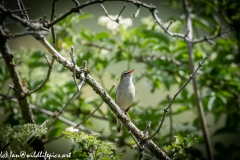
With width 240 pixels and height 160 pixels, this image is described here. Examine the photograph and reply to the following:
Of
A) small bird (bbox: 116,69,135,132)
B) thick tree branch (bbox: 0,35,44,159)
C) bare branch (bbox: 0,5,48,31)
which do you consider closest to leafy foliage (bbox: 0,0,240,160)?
small bird (bbox: 116,69,135,132)

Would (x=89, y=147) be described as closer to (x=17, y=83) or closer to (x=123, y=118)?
(x=123, y=118)

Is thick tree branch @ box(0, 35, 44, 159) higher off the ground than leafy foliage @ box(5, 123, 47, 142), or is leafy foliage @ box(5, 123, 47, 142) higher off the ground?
thick tree branch @ box(0, 35, 44, 159)

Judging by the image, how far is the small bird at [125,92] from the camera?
3488 millimetres

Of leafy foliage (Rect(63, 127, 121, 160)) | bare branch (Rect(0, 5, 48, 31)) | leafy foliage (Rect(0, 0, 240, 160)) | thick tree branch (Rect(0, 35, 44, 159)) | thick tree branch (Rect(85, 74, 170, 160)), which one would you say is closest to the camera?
bare branch (Rect(0, 5, 48, 31))

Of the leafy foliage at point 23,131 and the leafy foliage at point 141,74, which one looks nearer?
the leafy foliage at point 23,131

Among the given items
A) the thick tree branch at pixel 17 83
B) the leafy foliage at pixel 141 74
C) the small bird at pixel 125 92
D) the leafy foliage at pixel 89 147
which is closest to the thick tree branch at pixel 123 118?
the leafy foliage at pixel 89 147

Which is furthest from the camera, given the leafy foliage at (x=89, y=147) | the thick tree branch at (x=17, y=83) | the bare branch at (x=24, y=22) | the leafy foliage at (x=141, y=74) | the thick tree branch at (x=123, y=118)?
the leafy foliage at (x=141, y=74)

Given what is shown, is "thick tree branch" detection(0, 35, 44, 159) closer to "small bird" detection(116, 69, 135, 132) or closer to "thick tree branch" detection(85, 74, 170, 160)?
"thick tree branch" detection(85, 74, 170, 160)

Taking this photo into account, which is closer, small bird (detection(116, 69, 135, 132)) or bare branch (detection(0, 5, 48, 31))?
bare branch (detection(0, 5, 48, 31))

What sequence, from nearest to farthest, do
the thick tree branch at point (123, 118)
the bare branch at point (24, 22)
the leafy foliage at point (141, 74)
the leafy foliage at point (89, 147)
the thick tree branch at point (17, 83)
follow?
the bare branch at point (24, 22) → the leafy foliage at point (89, 147) → the thick tree branch at point (123, 118) → the thick tree branch at point (17, 83) → the leafy foliage at point (141, 74)

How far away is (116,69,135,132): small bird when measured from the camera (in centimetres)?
349

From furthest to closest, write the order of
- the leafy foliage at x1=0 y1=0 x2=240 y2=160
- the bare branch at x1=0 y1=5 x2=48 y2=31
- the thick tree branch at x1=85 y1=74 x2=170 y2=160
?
the leafy foliage at x1=0 y1=0 x2=240 y2=160 < the thick tree branch at x1=85 y1=74 x2=170 y2=160 < the bare branch at x1=0 y1=5 x2=48 y2=31

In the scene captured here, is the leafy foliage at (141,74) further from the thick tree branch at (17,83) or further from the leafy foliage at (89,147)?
the leafy foliage at (89,147)

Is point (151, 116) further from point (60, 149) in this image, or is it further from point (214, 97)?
point (60, 149)
